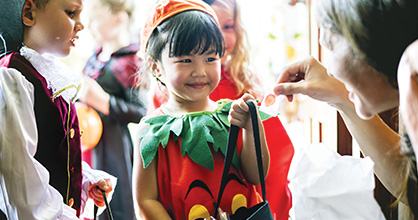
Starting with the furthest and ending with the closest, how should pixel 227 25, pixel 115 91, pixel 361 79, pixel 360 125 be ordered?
pixel 115 91, pixel 227 25, pixel 360 125, pixel 361 79

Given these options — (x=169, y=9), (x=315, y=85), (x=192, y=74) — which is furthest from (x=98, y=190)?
(x=315, y=85)

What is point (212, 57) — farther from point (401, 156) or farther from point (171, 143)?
point (401, 156)

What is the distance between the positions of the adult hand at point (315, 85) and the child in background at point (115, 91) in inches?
39.1

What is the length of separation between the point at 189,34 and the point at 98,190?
17.8 inches

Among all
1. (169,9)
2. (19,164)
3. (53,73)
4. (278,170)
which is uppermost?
(169,9)

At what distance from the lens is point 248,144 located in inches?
39.4

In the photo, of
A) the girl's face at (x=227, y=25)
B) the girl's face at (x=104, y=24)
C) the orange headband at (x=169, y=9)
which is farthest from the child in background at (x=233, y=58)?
the girl's face at (x=104, y=24)

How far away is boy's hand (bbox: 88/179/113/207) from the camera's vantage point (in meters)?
1.07

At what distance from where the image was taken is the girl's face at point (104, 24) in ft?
6.01

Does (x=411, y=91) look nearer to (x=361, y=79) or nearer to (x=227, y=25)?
(x=361, y=79)

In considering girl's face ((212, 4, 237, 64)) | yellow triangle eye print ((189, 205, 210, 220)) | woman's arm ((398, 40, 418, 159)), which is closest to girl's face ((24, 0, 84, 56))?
yellow triangle eye print ((189, 205, 210, 220))

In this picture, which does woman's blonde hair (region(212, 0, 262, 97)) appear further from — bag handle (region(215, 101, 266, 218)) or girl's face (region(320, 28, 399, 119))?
girl's face (region(320, 28, 399, 119))

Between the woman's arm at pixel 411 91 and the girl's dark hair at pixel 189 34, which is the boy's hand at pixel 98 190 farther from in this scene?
the woman's arm at pixel 411 91

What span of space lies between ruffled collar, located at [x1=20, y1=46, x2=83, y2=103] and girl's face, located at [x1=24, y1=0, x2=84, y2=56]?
0.02 m
